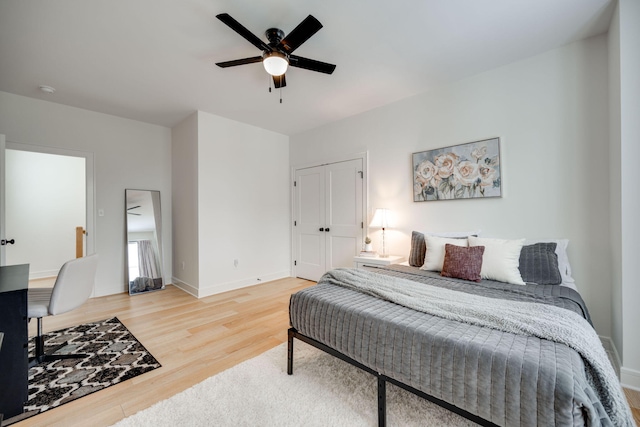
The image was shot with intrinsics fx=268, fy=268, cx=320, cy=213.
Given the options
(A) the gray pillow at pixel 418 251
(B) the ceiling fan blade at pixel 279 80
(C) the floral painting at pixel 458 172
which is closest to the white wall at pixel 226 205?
(B) the ceiling fan blade at pixel 279 80

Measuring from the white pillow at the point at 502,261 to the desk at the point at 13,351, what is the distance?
3333 millimetres

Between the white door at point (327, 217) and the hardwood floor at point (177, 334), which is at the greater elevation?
the white door at point (327, 217)

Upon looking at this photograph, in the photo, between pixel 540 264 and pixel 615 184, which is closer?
pixel 615 184

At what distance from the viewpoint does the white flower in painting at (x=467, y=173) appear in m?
2.95

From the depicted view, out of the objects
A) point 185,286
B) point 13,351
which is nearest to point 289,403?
point 13,351

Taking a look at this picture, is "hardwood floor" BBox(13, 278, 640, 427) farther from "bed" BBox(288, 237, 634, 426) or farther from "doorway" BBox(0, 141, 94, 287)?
"doorway" BBox(0, 141, 94, 287)

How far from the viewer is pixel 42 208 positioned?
197 inches

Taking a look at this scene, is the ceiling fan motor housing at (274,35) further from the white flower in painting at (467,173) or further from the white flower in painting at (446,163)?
the white flower in painting at (467,173)

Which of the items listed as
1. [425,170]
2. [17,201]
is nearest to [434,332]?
[425,170]

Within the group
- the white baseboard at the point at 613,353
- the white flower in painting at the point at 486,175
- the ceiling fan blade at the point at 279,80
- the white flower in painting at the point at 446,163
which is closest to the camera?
the white baseboard at the point at 613,353

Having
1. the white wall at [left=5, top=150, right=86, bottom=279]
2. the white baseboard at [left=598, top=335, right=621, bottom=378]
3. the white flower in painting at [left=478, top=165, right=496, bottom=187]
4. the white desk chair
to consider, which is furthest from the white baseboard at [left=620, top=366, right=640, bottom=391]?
the white wall at [left=5, top=150, right=86, bottom=279]

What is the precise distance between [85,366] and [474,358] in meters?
2.78

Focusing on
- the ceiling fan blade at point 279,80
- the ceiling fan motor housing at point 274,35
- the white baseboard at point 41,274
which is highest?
the ceiling fan motor housing at point 274,35

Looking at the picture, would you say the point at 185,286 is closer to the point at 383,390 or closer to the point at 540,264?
the point at 383,390
